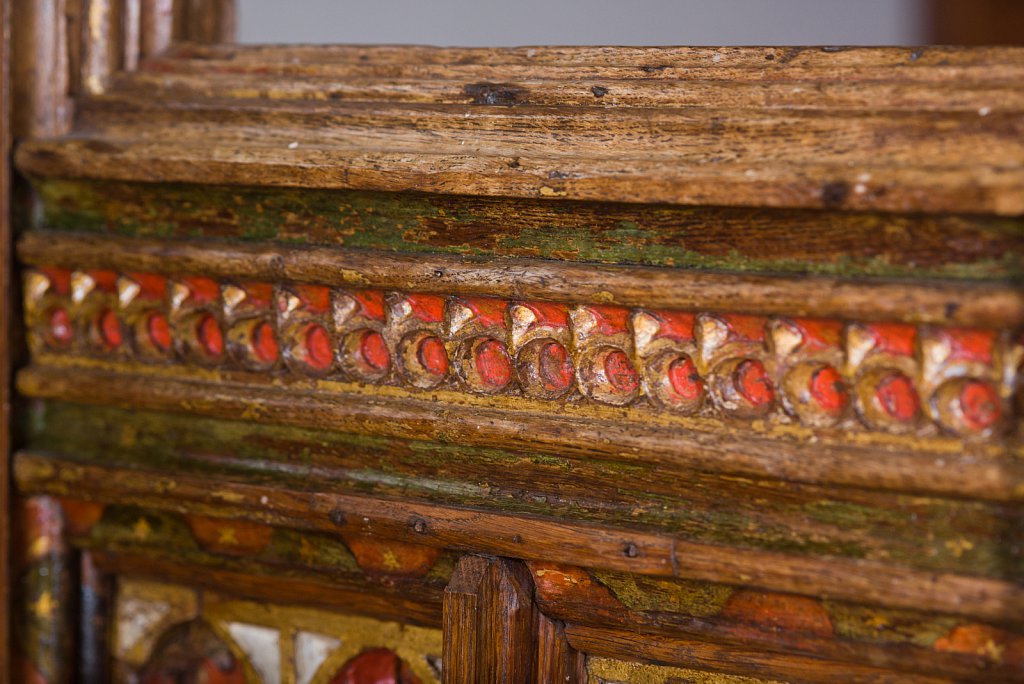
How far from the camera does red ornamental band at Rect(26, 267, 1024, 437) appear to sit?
721mm

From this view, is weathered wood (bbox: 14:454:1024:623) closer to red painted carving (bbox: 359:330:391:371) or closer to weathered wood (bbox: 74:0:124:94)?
red painted carving (bbox: 359:330:391:371)

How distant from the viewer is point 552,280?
2.64 feet

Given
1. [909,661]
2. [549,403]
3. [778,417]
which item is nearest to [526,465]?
[549,403]

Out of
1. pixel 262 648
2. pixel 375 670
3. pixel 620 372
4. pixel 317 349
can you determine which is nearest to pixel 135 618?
pixel 262 648

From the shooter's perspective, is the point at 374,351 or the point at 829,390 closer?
the point at 829,390

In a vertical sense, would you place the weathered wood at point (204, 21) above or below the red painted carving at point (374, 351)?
above

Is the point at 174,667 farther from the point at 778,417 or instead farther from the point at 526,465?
the point at 778,417

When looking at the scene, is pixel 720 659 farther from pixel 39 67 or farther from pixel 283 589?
pixel 39 67

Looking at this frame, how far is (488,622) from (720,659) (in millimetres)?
188

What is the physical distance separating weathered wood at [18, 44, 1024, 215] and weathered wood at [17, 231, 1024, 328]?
0.06 metres

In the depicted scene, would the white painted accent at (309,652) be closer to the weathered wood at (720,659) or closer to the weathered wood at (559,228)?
the weathered wood at (720,659)

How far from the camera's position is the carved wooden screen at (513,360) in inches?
28.7

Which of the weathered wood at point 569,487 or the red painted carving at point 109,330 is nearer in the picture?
the weathered wood at point 569,487

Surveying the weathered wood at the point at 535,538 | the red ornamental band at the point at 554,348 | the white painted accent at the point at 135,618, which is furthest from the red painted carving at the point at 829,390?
the white painted accent at the point at 135,618
